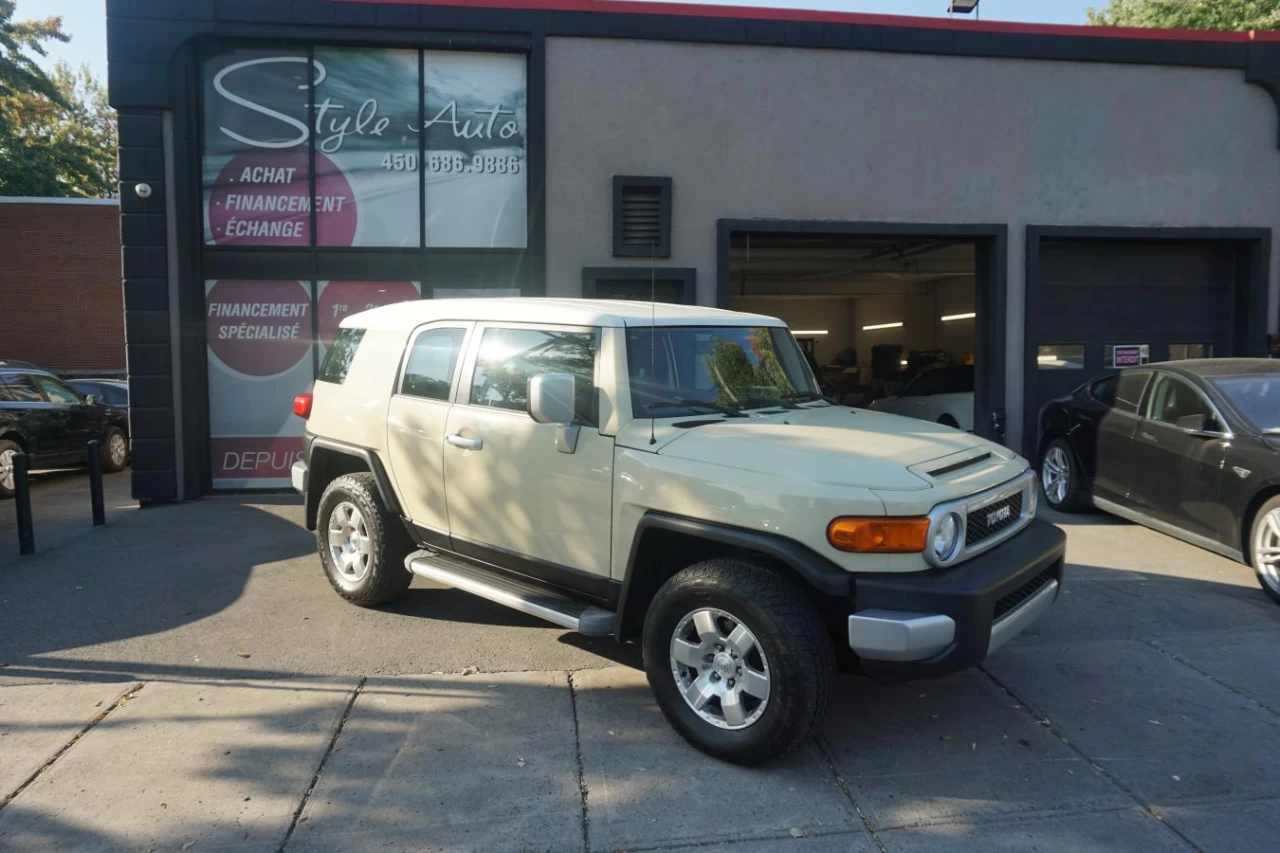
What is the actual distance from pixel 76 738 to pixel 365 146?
7425 mm

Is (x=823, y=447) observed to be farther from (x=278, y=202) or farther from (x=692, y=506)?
(x=278, y=202)

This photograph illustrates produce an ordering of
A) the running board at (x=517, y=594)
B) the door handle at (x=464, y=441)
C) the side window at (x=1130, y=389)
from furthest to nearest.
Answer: the side window at (x=1130, y=389) < the door handle at (x=464, y=441) < the running board at (x=517, y=594)

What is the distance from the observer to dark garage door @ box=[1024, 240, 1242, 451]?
36.5 feet

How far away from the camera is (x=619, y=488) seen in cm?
419

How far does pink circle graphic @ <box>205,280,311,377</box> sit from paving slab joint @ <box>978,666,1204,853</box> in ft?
26.1

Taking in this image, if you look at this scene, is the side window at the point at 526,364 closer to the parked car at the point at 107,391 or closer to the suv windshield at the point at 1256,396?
the suv windshield at the point at 1256,396

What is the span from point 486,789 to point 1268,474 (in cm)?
543

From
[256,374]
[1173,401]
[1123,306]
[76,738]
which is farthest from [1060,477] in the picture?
[256,374]

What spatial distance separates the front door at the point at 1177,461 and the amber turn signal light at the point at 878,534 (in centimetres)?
417

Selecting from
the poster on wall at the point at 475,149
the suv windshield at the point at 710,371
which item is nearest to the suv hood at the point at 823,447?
the suv windshield at the point at 710,371

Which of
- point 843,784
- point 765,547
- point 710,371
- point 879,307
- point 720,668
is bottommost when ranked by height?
point 843,784

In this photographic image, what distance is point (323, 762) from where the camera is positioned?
3867mm

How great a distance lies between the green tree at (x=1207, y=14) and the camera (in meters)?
23.4

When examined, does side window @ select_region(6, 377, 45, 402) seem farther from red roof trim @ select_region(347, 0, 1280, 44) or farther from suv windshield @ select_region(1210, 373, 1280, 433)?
suv windshield @ select_region(1210, 373, 1280, 433)
